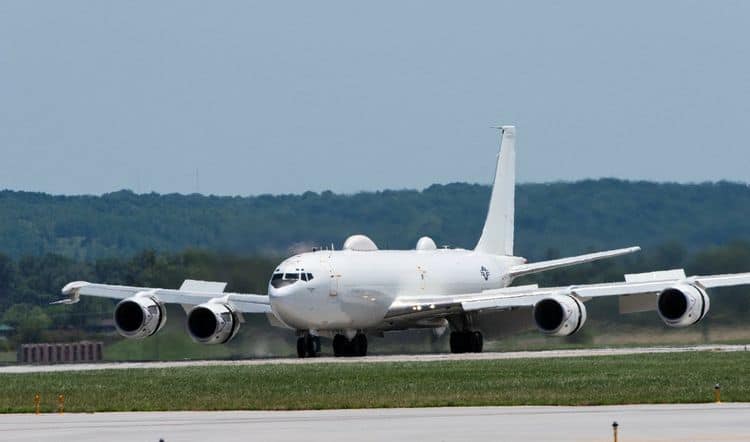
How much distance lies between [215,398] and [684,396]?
8.97 m

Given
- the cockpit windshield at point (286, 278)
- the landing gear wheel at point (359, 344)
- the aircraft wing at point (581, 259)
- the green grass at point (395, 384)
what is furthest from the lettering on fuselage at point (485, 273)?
Result: the green grass at point (395, 384)

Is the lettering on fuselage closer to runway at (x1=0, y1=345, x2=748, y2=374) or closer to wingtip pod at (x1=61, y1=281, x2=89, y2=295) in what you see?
runway at (x1=0, y1=345, x2=748, y2=374)

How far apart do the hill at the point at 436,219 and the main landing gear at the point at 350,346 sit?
377cm

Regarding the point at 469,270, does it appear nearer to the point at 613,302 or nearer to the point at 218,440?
the point at 613,302

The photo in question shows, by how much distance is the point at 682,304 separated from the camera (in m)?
54.2

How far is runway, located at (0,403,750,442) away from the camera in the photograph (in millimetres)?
25438

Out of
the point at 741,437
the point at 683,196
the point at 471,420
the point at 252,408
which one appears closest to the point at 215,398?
the point at 252,408

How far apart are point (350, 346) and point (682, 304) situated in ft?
36.5

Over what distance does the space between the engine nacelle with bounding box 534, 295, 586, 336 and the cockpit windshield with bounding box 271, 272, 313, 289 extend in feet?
23.6

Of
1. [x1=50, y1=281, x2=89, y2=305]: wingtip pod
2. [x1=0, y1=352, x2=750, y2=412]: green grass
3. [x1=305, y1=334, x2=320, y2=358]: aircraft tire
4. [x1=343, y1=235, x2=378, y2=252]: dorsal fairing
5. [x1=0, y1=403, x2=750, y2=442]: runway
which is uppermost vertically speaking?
[x1=343, y1=235, x2=378, y2=252]: dorsal fairing

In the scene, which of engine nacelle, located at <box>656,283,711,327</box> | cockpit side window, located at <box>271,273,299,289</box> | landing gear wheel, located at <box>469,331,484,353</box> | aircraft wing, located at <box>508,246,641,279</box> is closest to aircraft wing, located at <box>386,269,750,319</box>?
engine nacelle, located at <box>656,283,711,327</box>

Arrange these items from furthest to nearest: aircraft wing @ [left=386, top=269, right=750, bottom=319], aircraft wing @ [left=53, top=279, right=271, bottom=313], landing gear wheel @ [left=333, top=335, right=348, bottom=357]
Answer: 1. landing gear wheel @ [left=333, top=335, right=348, bottom=357]
2. aircraft wing @ [left=53, top=279, right=271, bottom=313]
3. aircraft wing @ [left=386, top=269, right=750, bottom=319]

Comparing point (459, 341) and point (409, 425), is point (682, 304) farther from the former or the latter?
point (409, 425)

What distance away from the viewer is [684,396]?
3294 centimetres
